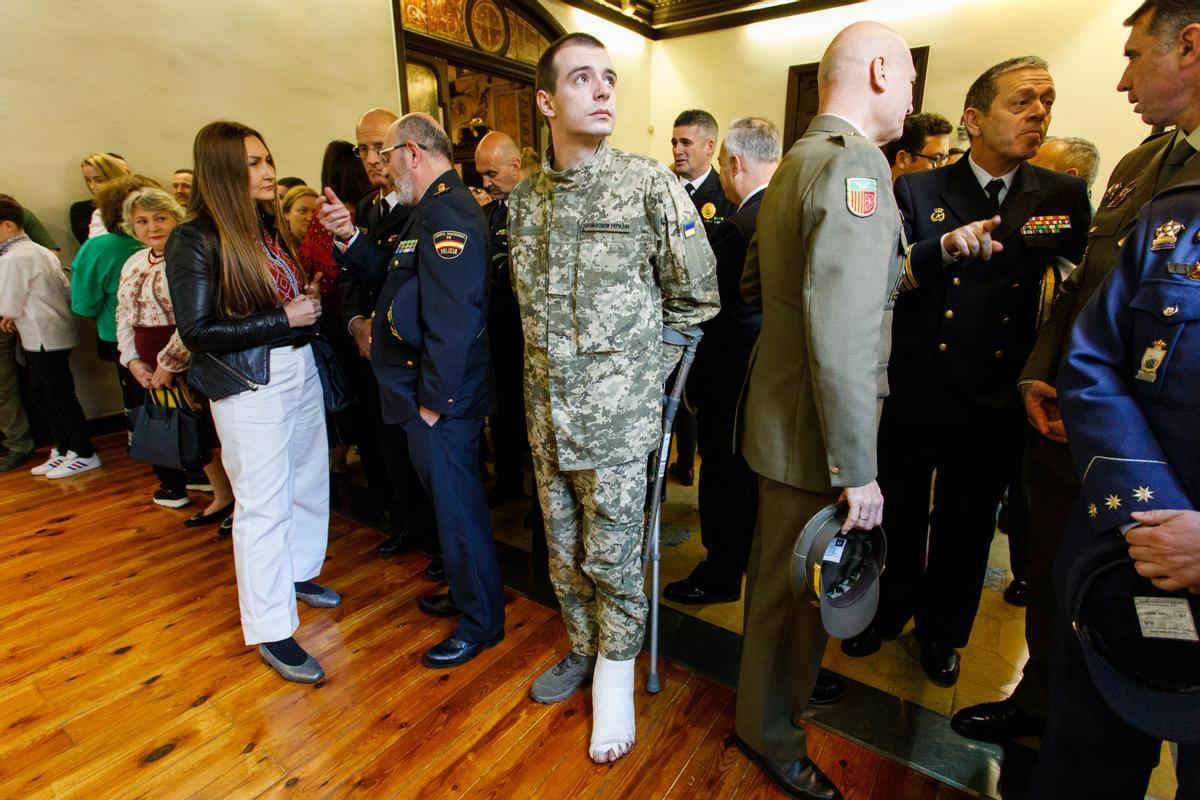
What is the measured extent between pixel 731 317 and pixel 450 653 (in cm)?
155

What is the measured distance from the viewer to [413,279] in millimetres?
1759

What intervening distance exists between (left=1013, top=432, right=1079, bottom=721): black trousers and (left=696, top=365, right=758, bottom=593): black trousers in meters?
0.86

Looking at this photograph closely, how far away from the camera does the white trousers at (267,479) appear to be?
1823 millimetres

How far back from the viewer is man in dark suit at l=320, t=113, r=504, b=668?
Result: 1.71 m

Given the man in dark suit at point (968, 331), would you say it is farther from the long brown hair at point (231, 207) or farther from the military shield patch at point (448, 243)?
the long brown hair at point (231, 207)

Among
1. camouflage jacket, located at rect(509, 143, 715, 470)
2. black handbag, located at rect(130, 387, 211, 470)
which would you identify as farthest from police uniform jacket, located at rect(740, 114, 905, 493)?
black handbag, located at rect(130, 387, 211, 470)

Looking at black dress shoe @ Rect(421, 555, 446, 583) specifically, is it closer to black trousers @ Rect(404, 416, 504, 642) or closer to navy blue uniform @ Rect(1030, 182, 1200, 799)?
black trousers @ Rect(404, 416, 504, 642)

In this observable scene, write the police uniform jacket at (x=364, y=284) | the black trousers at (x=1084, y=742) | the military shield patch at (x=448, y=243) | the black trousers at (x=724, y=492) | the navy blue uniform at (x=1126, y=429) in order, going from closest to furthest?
the navy blue uniform at (x=1126, y=429)
the black trousers at (x=1084, y=742)
the military shield patch at (x=448, y=243)
the black trousers at (x=724, y=492)
the police uniform jacket at (x=364, y=284)

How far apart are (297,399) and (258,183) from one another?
707mm

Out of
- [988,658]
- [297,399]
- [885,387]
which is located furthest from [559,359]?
[988,658]

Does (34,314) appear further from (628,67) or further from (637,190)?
(628,67)

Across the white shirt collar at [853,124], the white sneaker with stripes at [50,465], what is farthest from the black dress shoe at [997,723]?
the white sneaker with stripes at [50,465]

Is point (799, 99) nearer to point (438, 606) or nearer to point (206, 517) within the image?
point (438, 606)

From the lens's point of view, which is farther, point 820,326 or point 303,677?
point 303,677
